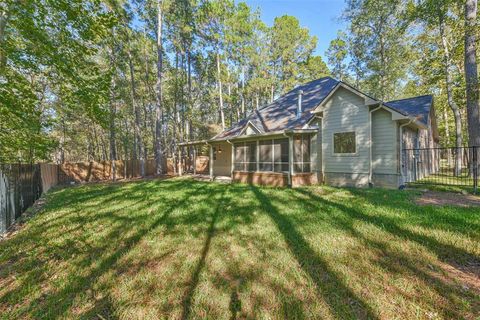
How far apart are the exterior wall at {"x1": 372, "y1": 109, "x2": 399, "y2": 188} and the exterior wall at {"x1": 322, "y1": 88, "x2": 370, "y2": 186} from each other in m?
0.36

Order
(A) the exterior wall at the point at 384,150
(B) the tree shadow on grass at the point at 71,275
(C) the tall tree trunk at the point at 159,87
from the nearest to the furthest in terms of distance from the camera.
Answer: (B) the tree shadow on grass at the point at 71,275 < (A) the exterior wall at the point at 384,150 < (C) the tall tree trunk at the point at 159,87

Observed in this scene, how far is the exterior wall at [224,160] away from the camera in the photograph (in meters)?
17.4

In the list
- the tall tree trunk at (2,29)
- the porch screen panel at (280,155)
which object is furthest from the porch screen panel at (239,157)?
the tall tree trunk at (2,29)

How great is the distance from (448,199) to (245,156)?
9.32 meters

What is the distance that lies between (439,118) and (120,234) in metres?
40.2

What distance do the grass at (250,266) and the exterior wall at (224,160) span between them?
39.0ft

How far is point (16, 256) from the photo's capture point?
366cm

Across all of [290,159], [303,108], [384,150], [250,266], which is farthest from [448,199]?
[303,108]

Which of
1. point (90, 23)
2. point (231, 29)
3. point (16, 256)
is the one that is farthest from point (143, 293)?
point (231, 29)

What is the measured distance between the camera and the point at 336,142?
10383 millimetres

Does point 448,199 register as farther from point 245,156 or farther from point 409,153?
point 245,156

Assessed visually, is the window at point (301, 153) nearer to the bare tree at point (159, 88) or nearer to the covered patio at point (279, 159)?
the covered patio at point (279, 159)

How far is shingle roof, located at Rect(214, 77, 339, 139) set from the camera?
12.5m

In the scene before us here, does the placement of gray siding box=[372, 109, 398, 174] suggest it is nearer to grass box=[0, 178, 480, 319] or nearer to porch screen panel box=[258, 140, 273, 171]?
grass box=[0, 178, 480, 319]
